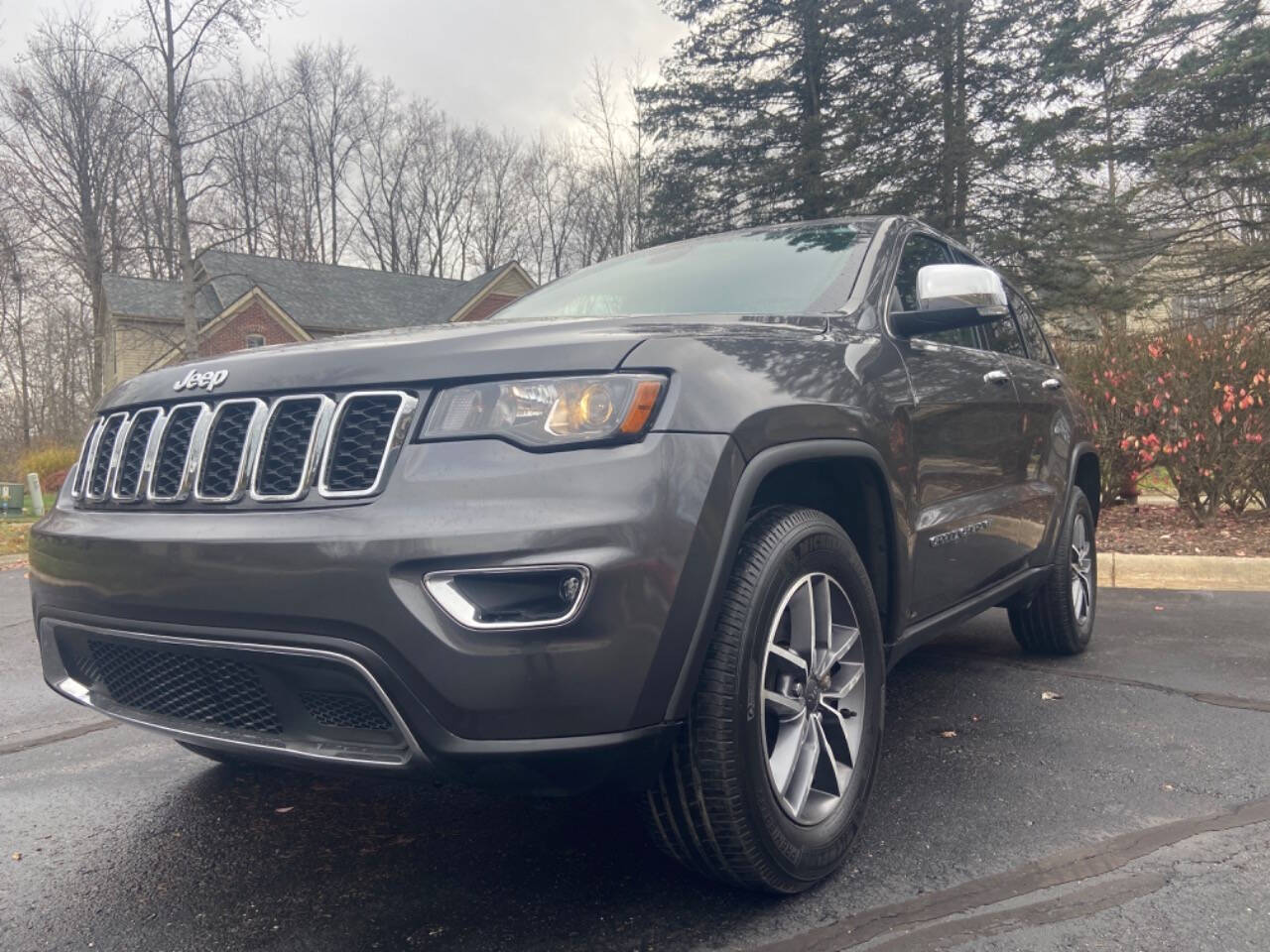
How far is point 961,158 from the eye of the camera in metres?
23.5

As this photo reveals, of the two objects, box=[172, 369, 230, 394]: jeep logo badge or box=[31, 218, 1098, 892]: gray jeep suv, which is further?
box=[172, 369, 230, 394]: jeep logo badge

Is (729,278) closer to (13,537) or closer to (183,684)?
(183,684)

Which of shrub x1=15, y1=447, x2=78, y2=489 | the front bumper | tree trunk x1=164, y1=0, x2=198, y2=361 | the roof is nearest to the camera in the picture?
the front bumper

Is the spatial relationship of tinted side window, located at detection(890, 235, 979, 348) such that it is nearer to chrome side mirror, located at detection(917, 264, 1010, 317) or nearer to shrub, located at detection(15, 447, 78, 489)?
chrome side mirror, located at detection(917, 264, 1010, 317)

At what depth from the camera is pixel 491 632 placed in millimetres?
1737

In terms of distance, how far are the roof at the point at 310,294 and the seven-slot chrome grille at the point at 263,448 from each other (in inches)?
1314

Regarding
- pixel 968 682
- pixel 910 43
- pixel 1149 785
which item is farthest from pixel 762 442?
pixel 910 43

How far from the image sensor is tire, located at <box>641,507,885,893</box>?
1925 mm

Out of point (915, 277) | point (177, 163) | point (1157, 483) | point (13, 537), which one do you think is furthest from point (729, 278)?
point (177, 163)

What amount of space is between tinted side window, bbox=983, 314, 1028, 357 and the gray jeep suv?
1.46m

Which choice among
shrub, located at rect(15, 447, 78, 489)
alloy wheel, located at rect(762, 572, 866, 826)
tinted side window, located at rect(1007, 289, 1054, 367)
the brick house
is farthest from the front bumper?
the brick house

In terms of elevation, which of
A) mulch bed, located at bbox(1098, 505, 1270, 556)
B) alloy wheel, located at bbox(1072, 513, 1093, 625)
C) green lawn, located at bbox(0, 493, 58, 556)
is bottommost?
green lawn, located at bbox(0, 493, 58, 556)

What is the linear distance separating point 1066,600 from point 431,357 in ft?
10.6

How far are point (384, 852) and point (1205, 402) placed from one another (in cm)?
717
